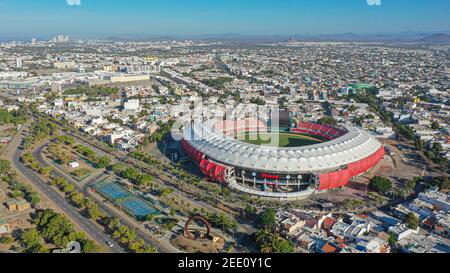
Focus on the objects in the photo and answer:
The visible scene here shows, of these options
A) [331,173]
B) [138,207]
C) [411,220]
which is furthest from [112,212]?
A: [411,220]

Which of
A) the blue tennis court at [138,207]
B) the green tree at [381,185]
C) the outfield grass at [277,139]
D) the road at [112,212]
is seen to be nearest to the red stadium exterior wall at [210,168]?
the blue tennis court at [138,207]

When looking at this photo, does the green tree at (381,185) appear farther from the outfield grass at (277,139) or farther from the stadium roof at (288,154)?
the outfield grass at (277,139)

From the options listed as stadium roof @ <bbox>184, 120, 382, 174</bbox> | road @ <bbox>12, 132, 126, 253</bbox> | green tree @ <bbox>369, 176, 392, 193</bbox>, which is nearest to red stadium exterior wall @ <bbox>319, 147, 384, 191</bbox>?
stadium roof @ <bbox>184, 120, 382, 174</bbox>

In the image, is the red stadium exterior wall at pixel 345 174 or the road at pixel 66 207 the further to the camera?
the red stadium exterior wall at pixel 345 174

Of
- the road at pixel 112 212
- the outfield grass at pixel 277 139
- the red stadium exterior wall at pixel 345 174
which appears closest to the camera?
the road at pixel 112 212
